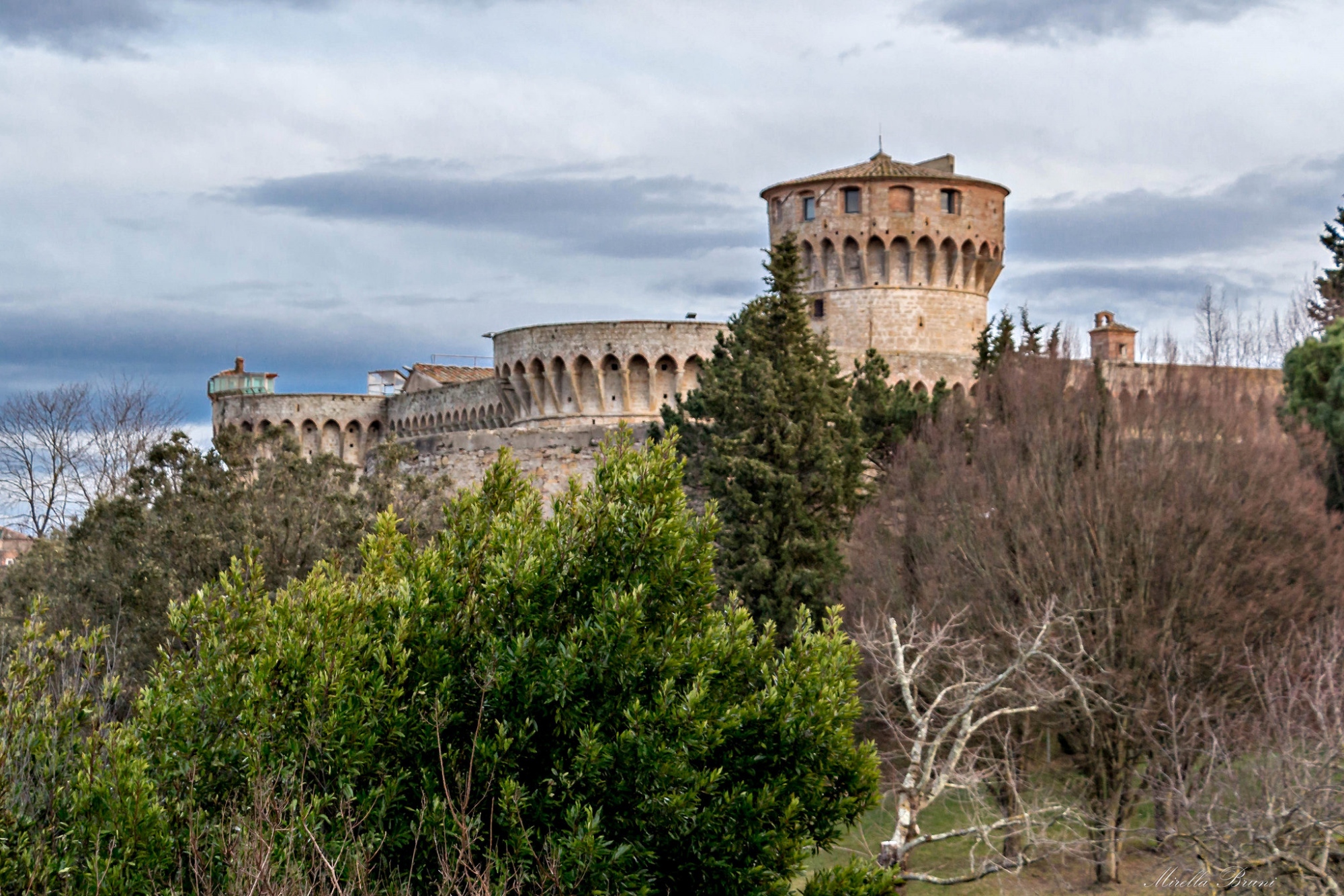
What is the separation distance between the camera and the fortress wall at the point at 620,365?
3262cm

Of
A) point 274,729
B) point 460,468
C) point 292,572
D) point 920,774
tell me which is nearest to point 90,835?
point 274,729

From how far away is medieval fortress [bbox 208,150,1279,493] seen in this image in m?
32.7

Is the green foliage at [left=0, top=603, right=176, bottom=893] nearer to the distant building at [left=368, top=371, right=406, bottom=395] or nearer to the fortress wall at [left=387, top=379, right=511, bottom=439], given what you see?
the fortress wall at [left=387, top=379, right=511, bottom=439]

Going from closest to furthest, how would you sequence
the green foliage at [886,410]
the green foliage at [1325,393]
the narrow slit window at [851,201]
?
the green foliage at [1325,393], the green foliage at [886,410], the narrow slit window at [851,201]

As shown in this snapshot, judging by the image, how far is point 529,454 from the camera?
25969mm

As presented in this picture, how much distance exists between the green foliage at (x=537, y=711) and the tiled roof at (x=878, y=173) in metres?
29.2

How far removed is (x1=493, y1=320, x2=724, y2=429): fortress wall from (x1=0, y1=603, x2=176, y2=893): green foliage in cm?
2510

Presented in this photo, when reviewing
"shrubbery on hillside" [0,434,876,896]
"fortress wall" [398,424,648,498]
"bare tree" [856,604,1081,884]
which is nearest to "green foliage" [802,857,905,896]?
"shrubbery on hillside" [0,434,876,896]

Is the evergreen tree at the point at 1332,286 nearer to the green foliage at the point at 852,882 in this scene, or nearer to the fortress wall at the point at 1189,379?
the fortress wall at the point at 1189,379

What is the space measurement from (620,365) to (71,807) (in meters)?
26.7

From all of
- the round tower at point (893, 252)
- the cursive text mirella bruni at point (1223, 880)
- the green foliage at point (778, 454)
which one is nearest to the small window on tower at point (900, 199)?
the round tower at point (893, 252)

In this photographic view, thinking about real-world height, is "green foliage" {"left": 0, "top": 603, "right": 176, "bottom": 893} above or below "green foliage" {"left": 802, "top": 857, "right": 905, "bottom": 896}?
above

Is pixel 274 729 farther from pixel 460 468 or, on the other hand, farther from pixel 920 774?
pixel 460 468

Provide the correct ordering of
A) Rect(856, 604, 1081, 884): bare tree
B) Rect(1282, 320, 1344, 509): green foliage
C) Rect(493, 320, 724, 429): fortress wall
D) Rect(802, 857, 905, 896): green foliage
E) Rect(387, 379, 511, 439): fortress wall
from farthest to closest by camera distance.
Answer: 1. Rect(387, 379, 511, 439): fortress wall
2. Rect(493, 320, 724, 429): fortress wall
3. Rect(1282, 320, 1344, 509): green foliage
4. Rect(856, 604, 1081, 884): bare tree
5. Rect(802, 857, 905, 896): green foliage
